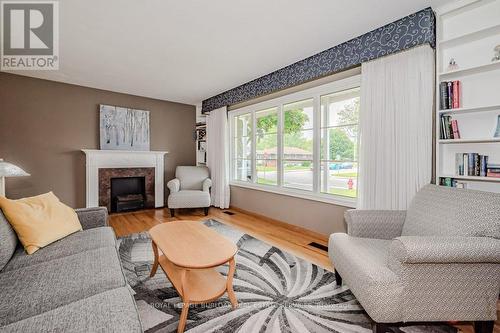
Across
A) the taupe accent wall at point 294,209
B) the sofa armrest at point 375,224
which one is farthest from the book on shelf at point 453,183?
the taupe accent wall at point 294,209

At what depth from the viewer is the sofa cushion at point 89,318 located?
2.93ft

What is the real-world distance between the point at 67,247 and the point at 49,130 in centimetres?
329

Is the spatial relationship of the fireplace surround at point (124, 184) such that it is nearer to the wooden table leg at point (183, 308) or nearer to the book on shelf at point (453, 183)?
the wooden table leg at point (183, 308)

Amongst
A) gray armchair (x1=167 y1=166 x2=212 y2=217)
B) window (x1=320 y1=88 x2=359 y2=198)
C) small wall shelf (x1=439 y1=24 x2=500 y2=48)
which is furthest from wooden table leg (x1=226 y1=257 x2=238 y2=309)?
gray armchair (x1=167 y1=166 x2=212 y2=217)

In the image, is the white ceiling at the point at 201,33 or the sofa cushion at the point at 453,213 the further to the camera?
the white ceiling at the point at 201,33

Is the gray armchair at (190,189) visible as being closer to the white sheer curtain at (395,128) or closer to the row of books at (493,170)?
the white sheer curtain at (395,128)

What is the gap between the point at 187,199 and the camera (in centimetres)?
422

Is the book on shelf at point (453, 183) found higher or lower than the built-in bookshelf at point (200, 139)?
lower

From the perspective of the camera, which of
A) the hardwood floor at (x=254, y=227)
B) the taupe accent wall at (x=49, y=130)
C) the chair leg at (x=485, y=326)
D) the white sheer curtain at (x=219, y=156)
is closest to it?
the chair leg at (x=485, y=326)

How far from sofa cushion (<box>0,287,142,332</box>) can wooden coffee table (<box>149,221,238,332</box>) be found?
0.45 metres

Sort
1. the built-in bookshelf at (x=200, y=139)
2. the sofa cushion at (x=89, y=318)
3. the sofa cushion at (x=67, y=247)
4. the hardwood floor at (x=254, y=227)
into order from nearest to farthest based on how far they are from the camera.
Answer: the sofa cushion at (x=89, y=318) < the sofa cushion at (x=67, y=247) < the hardwood floor at (x=254, y=227) < the built-in bookshelf at (x=200, y=139)

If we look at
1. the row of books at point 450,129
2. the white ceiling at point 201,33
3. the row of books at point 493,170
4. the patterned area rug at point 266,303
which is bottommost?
the patterned area rug at point 266,303

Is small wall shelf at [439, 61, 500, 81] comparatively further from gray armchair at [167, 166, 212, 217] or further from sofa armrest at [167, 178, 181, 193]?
sofa armrest at [167, 178, 181, 193]

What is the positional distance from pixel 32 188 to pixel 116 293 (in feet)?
12.9
